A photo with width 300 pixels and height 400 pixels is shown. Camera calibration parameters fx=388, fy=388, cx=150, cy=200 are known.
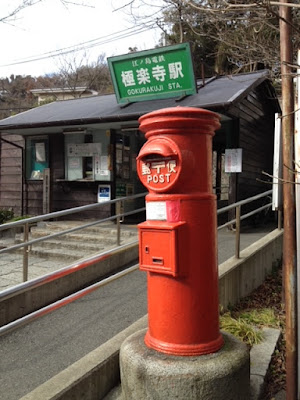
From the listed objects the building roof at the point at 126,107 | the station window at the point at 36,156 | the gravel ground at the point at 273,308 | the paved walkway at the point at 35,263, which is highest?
the building roof at the point at 126,107

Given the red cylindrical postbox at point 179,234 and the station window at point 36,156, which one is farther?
Answer: the station window at point 36,156

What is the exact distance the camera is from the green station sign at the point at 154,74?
Answer: 8266mm

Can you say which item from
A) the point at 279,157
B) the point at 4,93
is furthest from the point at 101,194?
the point at 4,93

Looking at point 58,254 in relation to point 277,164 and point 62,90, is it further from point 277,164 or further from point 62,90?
point 62,90

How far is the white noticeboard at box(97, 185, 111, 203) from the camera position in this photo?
9523 mm

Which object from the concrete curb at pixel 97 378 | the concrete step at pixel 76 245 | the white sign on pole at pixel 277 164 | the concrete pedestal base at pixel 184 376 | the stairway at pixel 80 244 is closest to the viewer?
the concrete pedestal base at pixel 184 376

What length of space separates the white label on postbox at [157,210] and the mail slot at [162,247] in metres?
0.04

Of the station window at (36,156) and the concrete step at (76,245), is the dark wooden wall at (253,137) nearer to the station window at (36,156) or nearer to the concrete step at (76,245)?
the concrete step at (76,245)

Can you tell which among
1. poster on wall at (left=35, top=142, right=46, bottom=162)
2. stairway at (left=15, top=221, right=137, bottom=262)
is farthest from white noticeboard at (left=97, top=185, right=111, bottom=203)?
poster on wall at (left=35, top=142, right=46, bottom=162)

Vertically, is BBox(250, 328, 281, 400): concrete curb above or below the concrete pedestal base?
below

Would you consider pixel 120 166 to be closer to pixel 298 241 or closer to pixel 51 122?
pixel 51 122

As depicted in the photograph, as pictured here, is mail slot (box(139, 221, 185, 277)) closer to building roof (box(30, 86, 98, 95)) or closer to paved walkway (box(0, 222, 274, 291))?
paved walkway (box(0, 222, 274, 291))

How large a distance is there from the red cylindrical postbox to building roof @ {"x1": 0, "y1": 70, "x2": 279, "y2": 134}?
16.3 feet

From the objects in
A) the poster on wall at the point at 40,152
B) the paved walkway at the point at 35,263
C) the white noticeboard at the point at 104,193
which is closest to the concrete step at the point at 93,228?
the white noticeboard at the point at 104,193
